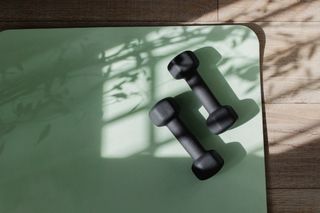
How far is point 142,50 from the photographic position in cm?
105

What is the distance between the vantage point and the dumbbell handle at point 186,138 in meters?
0.96

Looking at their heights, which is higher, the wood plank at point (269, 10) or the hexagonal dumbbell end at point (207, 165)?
the wood plank at point (269, 10)

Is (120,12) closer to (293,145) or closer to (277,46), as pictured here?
(277,46)

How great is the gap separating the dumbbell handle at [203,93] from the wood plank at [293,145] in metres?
0.14

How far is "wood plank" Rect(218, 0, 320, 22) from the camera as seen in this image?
3.51 feet

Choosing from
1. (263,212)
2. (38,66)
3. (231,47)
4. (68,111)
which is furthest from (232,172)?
(38,66)

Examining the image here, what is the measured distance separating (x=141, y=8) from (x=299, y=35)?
39 centimetres

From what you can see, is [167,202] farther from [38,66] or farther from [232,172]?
[38,66]

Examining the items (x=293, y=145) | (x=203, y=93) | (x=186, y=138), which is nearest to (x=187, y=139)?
(x=186, y=138)

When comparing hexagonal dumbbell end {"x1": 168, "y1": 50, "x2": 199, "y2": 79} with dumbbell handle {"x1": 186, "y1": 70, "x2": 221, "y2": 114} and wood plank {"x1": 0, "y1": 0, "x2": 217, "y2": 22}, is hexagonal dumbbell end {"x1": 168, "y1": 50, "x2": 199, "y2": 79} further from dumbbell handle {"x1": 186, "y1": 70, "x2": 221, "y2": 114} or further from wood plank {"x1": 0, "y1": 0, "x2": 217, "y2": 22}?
wood plank {"x1": 0, "y1": 0, "x2": 217, "y2": 22}

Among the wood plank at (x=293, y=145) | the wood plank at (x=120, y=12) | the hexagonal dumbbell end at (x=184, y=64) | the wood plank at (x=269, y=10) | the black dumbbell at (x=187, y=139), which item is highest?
the wood plank at (x=120, y=12)

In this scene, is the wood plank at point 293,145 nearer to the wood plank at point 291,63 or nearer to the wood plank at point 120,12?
the wood plank at point 291,63

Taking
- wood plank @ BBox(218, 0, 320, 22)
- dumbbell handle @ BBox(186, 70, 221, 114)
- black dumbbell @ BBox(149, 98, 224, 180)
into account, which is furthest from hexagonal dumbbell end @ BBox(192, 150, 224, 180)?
wood plank @ BBox(218, 0, 320, 22)

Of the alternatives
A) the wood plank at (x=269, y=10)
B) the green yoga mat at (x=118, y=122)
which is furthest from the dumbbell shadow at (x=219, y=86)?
the wood plank at (x=269, y=10)
